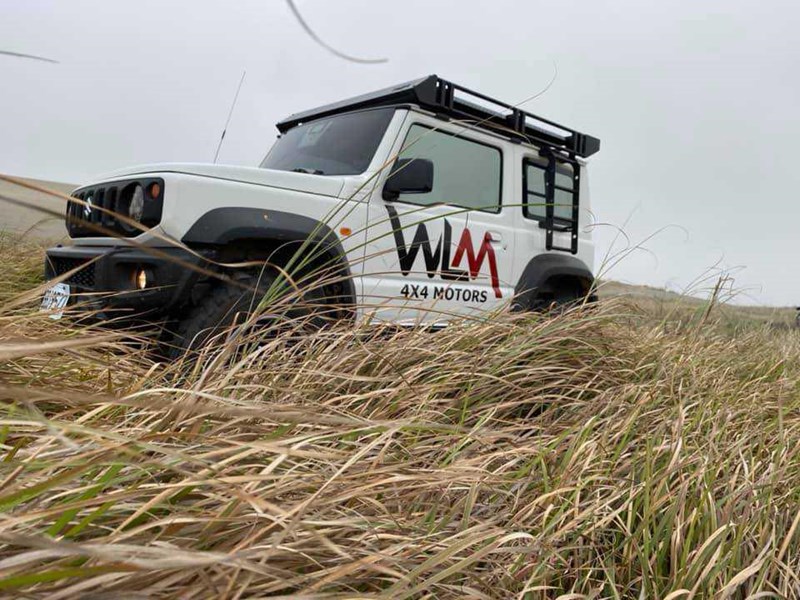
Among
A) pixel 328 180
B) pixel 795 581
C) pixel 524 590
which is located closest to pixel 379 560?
pixel 524 590

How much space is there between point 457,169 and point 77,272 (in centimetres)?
257

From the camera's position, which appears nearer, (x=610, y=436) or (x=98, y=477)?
(x=98, y=477)

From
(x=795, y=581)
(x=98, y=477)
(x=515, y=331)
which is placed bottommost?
(x=795, y=581)

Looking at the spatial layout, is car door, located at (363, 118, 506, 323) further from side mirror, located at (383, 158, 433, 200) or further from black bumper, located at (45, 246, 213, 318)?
black bumper, located at (45, 246, 213, 318)

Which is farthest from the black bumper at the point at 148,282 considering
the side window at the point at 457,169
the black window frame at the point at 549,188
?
the black window frame at the point at 549,188

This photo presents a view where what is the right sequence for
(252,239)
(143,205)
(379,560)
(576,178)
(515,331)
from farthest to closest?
(576,178), (252,239), (143,205), (515,331), (379,560)

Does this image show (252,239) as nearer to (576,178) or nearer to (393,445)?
(393,445)

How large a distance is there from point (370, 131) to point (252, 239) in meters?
1.29

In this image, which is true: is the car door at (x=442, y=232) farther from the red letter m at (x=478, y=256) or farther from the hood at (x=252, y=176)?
the hood at (x=252, y=176)

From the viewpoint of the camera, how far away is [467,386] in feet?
7.47

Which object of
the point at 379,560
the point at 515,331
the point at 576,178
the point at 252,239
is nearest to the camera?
the point at 379,560

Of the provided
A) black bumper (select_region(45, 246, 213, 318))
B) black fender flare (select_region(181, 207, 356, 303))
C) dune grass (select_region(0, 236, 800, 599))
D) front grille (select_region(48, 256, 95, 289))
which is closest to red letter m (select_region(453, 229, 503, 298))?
black fender flare (select_region(181, 207, 356, 303))

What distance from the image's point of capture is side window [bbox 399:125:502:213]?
13.3 ft

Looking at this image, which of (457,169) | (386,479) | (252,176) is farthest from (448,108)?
(386,479)
